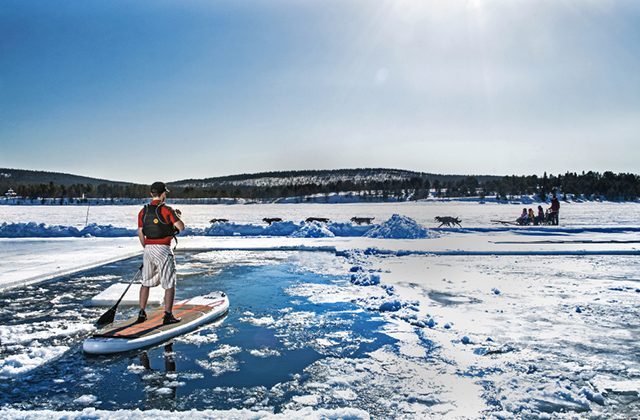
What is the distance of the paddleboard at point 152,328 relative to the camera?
5086 mm

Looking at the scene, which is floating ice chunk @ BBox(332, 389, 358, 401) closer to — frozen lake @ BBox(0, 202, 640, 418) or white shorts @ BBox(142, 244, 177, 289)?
frozen lake @ BBox(0, 202, 640, 418)

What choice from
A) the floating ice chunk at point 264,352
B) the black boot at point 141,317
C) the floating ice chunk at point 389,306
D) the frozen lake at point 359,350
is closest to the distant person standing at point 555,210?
the frozen lake at point 359,350

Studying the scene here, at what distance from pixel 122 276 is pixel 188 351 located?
6.14 meters

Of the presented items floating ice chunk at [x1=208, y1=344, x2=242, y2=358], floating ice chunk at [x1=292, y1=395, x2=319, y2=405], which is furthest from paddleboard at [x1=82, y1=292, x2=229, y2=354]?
floating ice chunk at [x1=292, y1=395, x2=319, y2=405]

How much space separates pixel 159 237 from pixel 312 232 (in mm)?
16016

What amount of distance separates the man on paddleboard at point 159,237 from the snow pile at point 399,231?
15771 mm

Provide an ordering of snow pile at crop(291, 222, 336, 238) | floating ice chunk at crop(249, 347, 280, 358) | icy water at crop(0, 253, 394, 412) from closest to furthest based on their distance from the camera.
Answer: icy water at crop(0, 253, 394, 412), floating ice chunk at crop(249, 347, 280, 358), snow pile at crop(291, 222, 336, 238)

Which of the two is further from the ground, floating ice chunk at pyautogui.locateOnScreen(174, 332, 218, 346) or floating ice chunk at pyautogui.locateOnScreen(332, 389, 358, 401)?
floating ice chunk at pyautogui.locateOnScreen(332, 389, 358, 401)

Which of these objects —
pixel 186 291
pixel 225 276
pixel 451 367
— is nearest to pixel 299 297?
pixel 186 291

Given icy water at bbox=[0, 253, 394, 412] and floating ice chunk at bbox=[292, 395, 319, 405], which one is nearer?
floating ice chunk at bbox=[292, 395, 319, 405]

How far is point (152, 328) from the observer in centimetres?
560

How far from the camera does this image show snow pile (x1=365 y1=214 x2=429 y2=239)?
20.5 meters

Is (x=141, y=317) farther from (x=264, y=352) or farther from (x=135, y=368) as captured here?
(x=264, y=352)

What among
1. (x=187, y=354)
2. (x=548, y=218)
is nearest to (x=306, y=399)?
(x=187, y=354)
